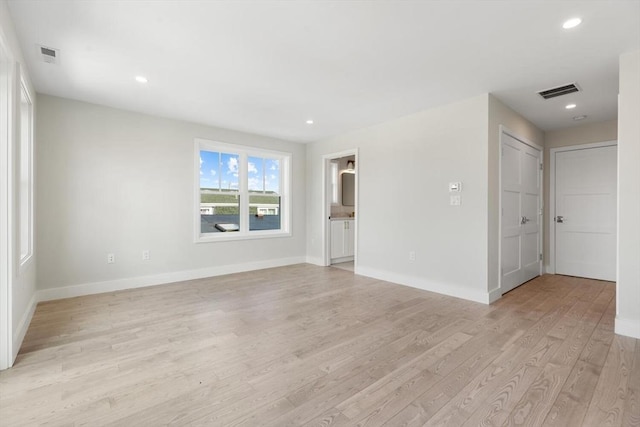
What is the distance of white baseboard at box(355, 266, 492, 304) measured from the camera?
3518 mm

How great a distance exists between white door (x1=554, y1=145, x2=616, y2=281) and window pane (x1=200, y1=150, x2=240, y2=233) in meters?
5.48

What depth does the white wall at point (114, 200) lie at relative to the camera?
142 inches

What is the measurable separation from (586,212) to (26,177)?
7.39 metres

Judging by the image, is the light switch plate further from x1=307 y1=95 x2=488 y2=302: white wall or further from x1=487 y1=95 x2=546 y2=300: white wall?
x1=487 y1=95 x2=546 y2=300: white wall

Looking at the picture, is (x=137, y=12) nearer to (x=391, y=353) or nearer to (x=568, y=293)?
(x=391, y=353)

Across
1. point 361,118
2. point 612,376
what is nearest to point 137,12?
point 361,118

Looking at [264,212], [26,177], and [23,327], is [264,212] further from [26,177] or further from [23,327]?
[23,327]

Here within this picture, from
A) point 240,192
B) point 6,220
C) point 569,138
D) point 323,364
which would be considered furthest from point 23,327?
point 569,138

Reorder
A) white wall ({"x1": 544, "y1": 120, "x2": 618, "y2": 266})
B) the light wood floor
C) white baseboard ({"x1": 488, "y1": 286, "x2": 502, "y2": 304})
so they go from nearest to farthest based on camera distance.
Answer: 1. the light wood floor
2. white baseboard ({"x1": 488, "y1": 286, "x2": 502, "y2": 304})
3. white wall ({"x1": 544, "y1": 120, "x2": 618, "y2": 266})

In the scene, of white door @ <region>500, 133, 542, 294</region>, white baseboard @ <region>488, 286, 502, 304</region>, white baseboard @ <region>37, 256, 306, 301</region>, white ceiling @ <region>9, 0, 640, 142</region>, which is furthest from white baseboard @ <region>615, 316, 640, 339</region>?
white baseboard @ <region>37, 256, 306, 301</region>

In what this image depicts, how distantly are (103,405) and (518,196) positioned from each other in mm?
4956

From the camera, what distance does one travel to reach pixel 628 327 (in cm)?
257

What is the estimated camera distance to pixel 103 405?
5.48ft

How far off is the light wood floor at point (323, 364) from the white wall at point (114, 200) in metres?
0.51
